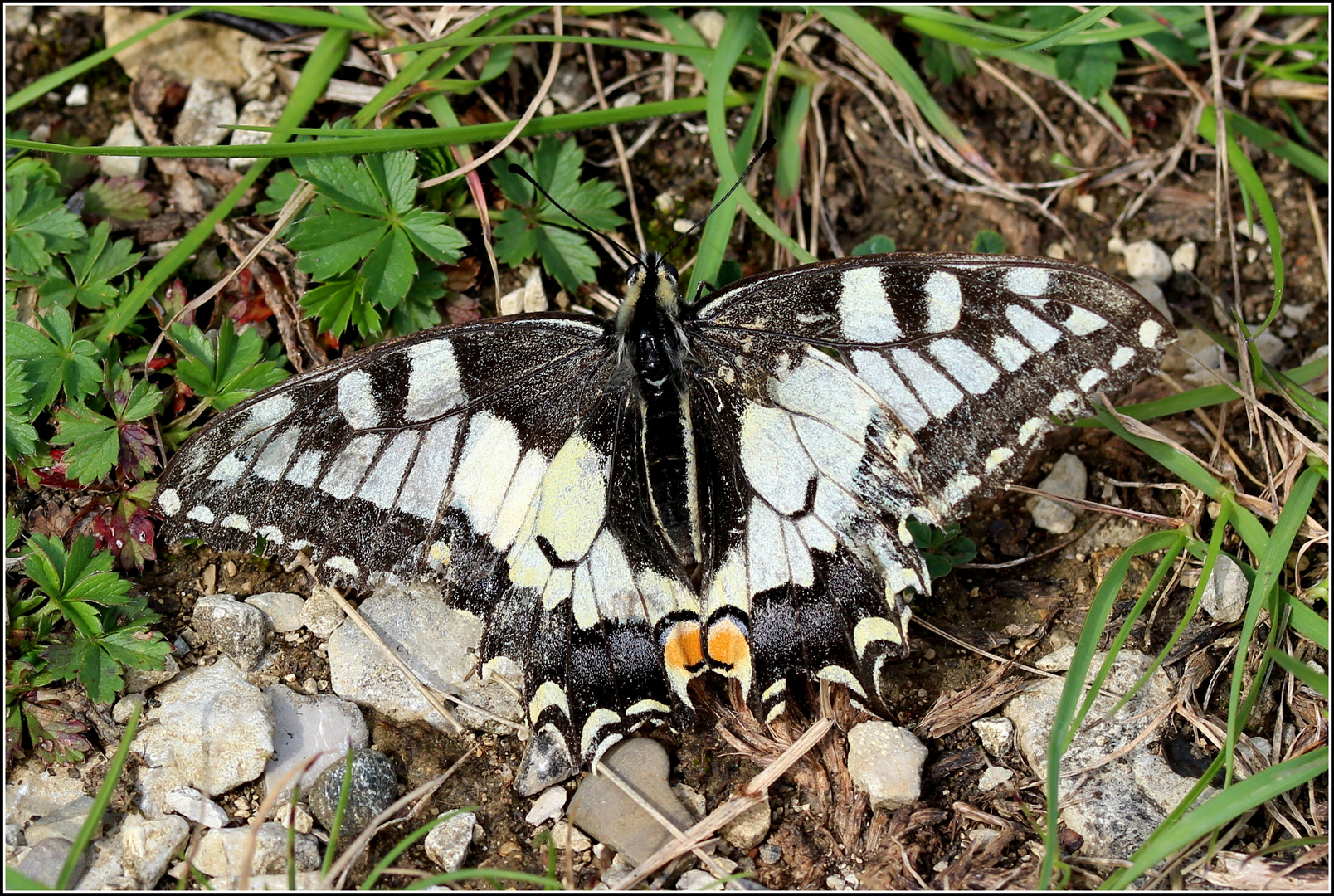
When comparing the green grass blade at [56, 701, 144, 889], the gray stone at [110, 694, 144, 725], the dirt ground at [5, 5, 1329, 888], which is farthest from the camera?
the gray stone at [110, 694, 144, 725]

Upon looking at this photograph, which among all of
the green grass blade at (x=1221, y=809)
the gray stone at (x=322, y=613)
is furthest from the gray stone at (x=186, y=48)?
the green grass blade at (x=1221, y=809)

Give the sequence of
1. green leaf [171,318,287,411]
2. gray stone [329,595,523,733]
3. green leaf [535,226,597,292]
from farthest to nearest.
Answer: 1. green leaf [535,226,597,292]
2. green leaf [171,318,287,411]
3. gray stone [329,595,523,733]

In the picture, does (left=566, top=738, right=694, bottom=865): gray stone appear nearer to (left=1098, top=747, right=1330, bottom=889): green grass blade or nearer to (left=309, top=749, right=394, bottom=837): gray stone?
(left=309, top=749, right=394, bottom=837): gray stone

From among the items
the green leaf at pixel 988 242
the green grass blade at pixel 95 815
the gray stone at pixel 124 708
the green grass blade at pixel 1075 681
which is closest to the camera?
the green grass blade at pixel 95 815

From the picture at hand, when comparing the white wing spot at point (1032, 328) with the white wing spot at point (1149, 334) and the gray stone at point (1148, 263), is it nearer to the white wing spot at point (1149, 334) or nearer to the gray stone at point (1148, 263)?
the white wing spot at point (1149, 334)

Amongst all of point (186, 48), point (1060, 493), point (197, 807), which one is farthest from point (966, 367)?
point (186, 48)

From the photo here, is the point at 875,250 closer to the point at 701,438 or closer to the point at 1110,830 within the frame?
the point at 701,438

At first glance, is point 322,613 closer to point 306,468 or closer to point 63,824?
point 306,468

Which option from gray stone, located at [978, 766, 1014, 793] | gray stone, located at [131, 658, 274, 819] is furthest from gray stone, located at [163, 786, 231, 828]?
gray stone, located at [978, 766, 1014, 793]
